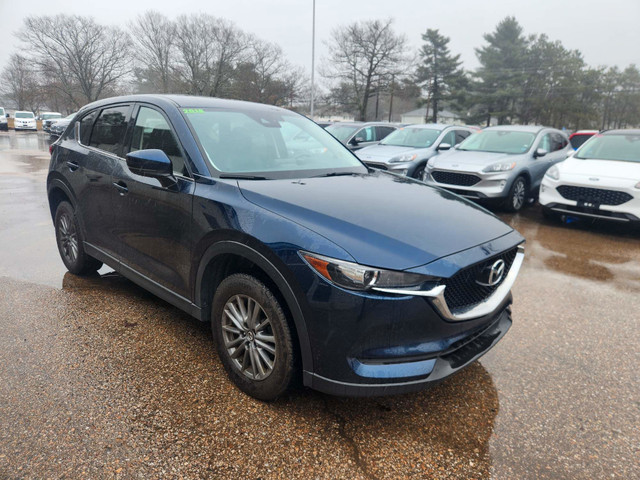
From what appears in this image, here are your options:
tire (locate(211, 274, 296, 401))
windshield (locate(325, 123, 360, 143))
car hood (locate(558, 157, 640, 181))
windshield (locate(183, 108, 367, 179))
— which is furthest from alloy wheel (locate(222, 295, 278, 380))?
windshield (locate(325, 123, 360, 143))

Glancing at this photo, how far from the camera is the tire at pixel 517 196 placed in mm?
8234

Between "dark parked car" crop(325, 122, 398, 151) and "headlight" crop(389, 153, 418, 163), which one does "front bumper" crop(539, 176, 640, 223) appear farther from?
"dark parked car" crop(325, 122, 398, 151)

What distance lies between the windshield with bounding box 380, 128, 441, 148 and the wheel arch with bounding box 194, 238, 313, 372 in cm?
871

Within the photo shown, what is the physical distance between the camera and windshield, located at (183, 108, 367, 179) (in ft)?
9.71

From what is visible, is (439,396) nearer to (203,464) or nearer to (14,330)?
(203,464)

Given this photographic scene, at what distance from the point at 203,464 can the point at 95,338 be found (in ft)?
5.33

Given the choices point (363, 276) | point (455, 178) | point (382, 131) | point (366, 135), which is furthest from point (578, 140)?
point (363, 276)

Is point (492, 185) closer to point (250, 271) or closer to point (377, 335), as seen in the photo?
point (250, 271)

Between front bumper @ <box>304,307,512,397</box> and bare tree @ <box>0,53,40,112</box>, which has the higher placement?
bare tree @ <box>0,53,40,112</box>

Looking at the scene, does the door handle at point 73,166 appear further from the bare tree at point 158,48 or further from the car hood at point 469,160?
the bare tree at point 158,48

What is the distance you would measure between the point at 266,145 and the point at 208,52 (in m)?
51.4

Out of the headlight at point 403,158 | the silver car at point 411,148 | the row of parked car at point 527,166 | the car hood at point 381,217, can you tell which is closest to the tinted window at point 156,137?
the car hood at point 381,217

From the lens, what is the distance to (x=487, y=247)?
2428 millimetres

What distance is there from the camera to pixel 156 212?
119 inches
